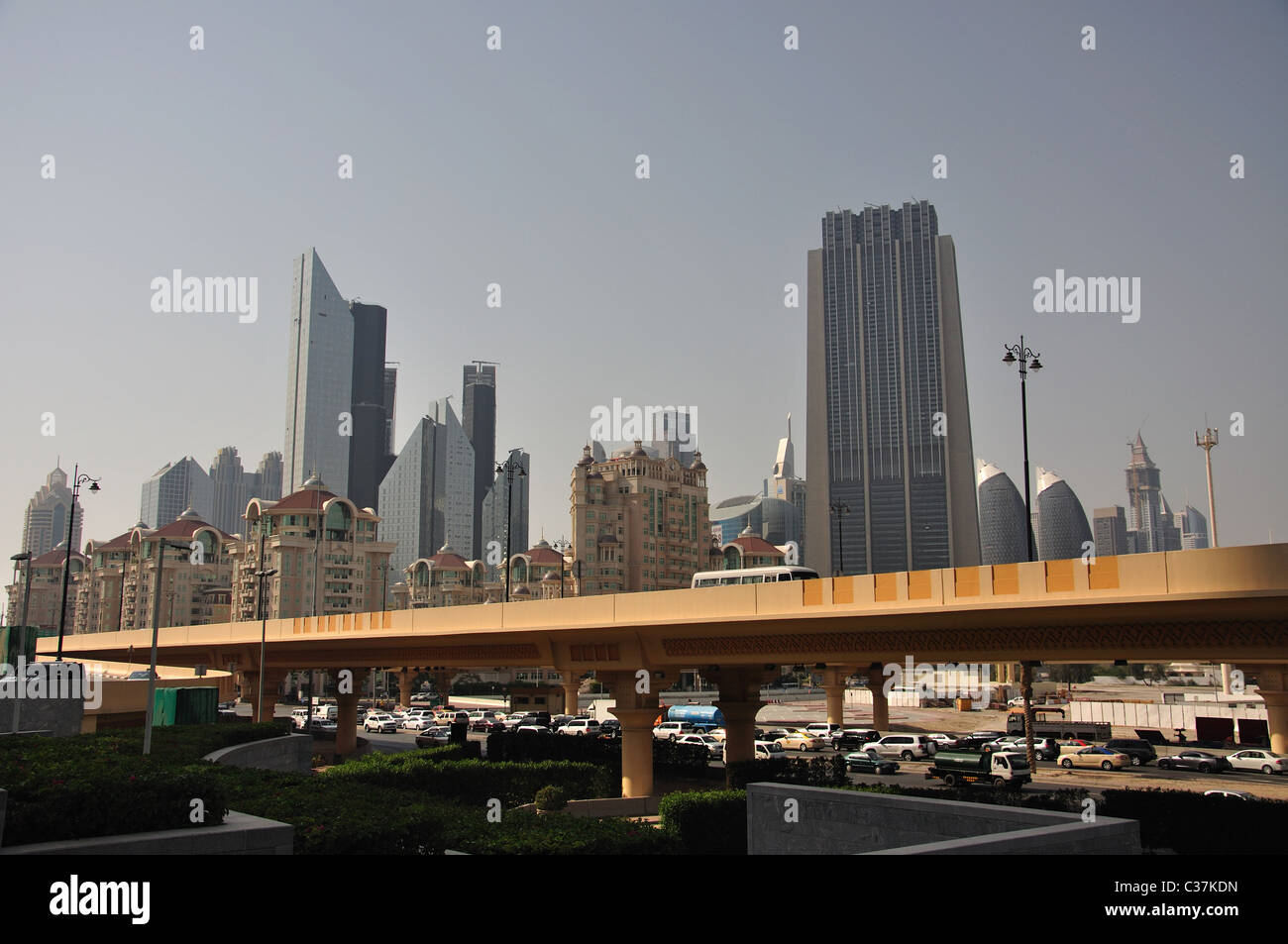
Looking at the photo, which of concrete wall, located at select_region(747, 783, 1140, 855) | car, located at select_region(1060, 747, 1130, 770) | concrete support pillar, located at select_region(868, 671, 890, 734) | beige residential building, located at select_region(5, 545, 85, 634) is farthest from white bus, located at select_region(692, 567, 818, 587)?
beige residential building, located at select_region(5, 545, 85, 634)

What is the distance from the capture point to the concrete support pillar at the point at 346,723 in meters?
62.3

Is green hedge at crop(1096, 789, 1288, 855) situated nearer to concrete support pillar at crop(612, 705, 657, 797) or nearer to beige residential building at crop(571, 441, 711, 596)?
concrete support pillar at crop(612, 705, 657, 797)

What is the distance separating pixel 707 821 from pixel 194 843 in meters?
19.1

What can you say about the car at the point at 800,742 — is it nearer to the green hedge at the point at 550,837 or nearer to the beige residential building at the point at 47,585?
the green hedge at the point at 550,837

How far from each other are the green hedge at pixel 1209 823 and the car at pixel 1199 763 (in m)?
24.1

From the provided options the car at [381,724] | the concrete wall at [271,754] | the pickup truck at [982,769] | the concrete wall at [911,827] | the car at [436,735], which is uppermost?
Answer: the concrete wall at [911,827]

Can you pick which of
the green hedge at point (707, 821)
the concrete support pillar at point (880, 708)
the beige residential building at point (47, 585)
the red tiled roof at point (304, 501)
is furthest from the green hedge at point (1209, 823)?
the beige residential building at point (47, 585)

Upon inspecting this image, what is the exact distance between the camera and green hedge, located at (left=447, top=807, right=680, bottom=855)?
16.0 metres

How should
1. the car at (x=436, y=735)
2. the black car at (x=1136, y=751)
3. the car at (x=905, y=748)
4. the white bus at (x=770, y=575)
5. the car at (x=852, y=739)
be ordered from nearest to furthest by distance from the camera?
1. the white bus at (x=770, y=575)
2. the black car at (x=1136, y=751)
3. the car at (x=905, y=748)
4. the car at (x=852, y=739)
5. the car at (x=436, y=735)

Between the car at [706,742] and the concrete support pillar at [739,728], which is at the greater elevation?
the concrete support pillar at [739,728]

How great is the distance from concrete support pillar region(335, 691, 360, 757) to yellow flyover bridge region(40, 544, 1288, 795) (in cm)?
719
